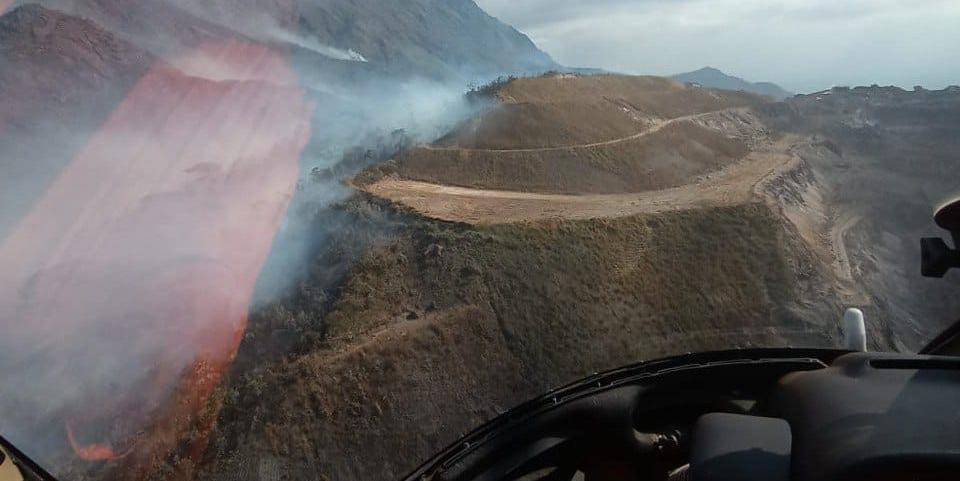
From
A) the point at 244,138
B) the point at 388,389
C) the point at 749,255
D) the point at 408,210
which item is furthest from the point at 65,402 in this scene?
the point at 244,138

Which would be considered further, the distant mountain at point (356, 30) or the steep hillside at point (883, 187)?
the distant mountain at point (356, 30)

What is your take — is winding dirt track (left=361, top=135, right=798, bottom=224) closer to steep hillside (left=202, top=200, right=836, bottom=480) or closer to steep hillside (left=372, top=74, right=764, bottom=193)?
steep hillside (left=202, top=200, right=836, bottom=480)

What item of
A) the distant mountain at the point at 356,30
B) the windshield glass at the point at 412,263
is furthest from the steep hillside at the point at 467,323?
the distant mountain at the point at 356,30

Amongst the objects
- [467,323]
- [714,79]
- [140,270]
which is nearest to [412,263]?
[467,323]

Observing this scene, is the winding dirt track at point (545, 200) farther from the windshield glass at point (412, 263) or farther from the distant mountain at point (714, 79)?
the distant mountain at point (714, 79)

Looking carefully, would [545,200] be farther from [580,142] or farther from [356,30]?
[356,30]

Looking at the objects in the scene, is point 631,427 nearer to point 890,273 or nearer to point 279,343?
point 279,343

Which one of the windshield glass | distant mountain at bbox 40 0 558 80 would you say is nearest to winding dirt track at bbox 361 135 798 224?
the windshield glass
